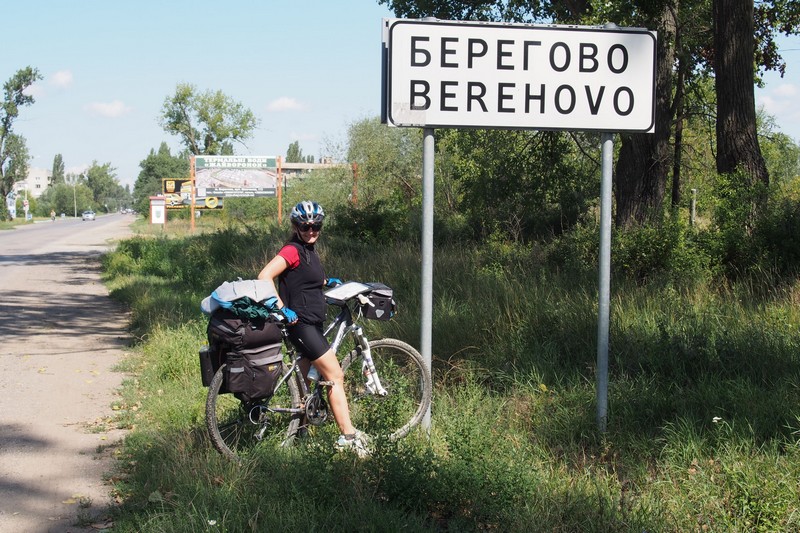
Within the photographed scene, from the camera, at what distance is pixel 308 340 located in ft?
17.8

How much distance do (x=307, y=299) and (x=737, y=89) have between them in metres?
7.24

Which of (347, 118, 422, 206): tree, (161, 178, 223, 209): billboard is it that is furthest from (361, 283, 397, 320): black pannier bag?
(161, 178, 223, 209): billboard

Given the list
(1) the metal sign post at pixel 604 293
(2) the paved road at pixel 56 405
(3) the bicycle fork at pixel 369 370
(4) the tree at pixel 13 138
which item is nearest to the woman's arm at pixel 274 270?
(3) the bicycle fork at pixel 369 370

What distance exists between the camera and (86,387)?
28.6 feet

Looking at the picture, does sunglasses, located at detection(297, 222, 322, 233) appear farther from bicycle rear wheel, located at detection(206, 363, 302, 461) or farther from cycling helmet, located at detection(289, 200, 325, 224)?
bicycle rear wheel, located at detection(206, 363, 302, 461)

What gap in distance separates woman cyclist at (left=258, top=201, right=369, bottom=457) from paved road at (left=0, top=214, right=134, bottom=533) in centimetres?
152

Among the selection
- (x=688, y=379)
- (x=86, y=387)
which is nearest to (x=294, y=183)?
(x=86, y=387)

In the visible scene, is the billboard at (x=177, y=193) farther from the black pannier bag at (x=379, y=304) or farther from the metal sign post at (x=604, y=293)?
the metal sign post at (x=604, y=293)

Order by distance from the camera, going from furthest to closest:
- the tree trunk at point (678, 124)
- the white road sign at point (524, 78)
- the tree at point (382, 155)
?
1. the tree at point (382, 155)
2. the tree trunk at point (678, 124)
3. the white road sign at point (524, 78)

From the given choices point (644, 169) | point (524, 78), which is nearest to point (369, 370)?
point (524, 78)

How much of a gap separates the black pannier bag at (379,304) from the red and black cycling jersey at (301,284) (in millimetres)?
349

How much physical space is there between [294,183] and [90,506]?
42.4 m

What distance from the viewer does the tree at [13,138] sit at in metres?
99.1

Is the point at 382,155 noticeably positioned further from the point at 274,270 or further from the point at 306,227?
the point at 274,270
